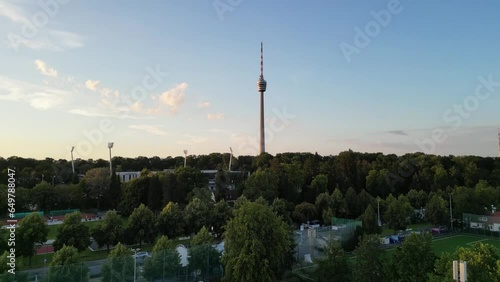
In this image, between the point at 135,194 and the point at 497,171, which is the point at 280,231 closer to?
the point at 135,194

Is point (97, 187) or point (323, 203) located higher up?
point (97, 187)

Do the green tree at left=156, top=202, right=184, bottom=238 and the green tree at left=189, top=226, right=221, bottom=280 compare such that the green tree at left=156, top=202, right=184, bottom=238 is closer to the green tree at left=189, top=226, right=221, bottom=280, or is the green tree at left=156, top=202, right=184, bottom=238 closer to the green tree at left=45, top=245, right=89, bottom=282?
the green tree at left=189, top=226, right=221, bottom=280

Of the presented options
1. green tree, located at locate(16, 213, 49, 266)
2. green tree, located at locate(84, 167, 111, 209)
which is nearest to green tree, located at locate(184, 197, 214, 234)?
green tree, located at locate(16, 213, 49, 266)

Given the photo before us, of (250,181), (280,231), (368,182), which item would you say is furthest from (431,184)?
(280,231)

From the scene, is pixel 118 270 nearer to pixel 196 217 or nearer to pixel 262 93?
pixel 196 217

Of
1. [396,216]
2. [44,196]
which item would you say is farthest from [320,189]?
[44,196]

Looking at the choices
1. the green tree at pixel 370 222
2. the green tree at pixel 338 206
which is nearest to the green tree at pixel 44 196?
the green tree at pixel 338 206
